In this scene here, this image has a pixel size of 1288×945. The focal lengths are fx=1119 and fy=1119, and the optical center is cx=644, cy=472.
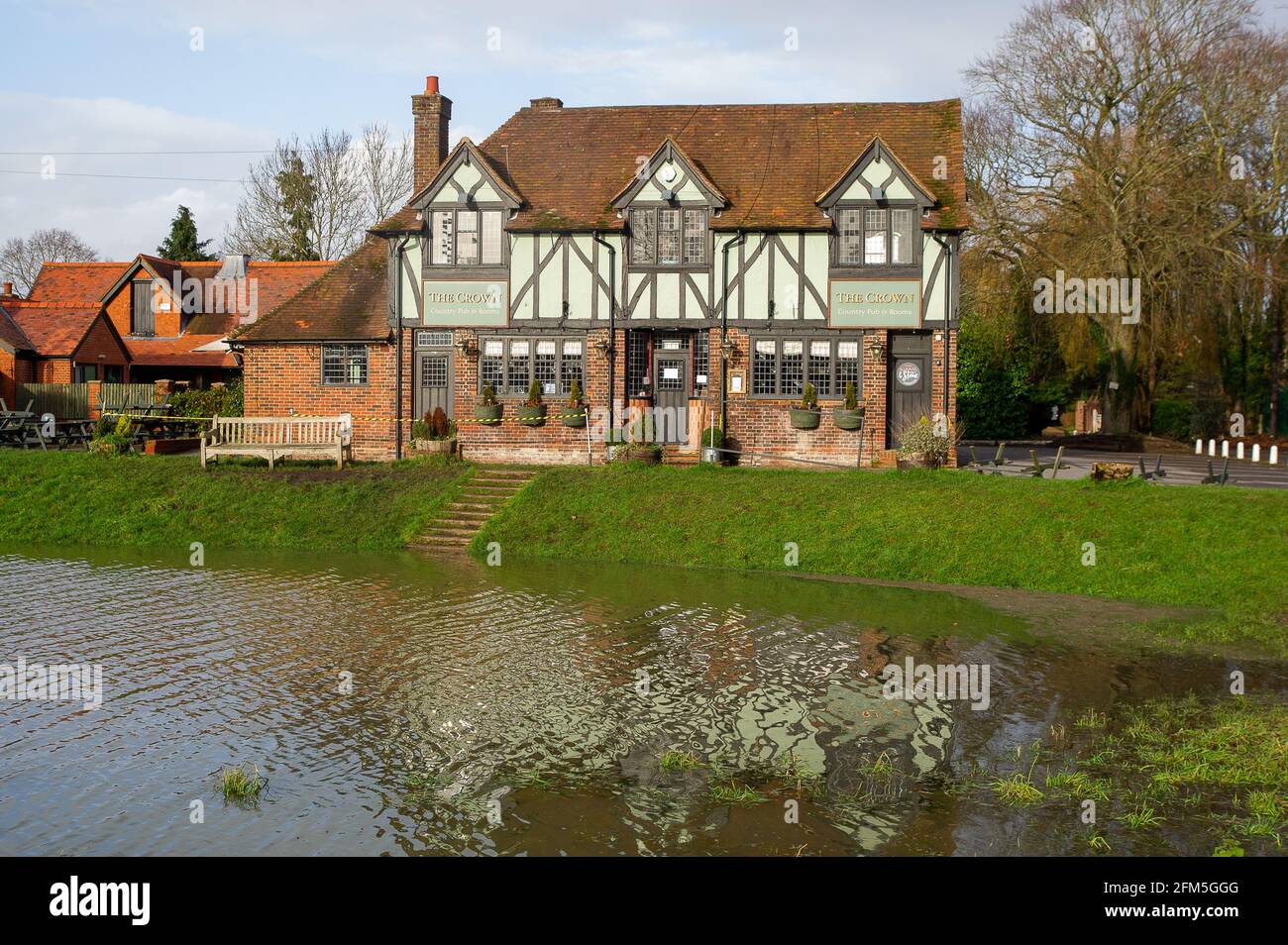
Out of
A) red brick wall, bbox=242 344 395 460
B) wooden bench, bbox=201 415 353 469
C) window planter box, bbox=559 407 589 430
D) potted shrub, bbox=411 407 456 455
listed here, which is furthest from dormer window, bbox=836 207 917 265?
wooden bench, bbox=201 415 353 469

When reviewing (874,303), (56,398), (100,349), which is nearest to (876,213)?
(874,303)

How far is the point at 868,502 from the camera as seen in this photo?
21172mm

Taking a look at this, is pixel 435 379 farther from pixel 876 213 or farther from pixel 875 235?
pixel 876 213

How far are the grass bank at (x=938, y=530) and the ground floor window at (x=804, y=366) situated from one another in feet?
11.6

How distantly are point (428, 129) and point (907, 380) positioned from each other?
13.9m

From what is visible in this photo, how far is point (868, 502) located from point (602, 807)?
13815 millimetres

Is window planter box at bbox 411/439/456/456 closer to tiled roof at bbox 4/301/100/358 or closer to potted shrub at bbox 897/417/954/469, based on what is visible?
potted shrub at bbox 897/417/954/469

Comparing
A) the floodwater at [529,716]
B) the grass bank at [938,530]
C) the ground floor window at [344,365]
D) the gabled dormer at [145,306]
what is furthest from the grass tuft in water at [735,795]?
the gabled dormer at [145,306]

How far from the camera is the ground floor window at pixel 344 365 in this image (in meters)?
28.3

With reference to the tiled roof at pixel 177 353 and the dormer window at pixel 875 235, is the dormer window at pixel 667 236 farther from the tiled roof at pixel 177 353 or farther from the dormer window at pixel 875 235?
the tiled roof at pixel 177 353

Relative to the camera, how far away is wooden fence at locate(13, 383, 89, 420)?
3506cm

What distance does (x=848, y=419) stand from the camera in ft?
85.0

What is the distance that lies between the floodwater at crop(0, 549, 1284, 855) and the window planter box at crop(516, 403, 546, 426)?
9406mm

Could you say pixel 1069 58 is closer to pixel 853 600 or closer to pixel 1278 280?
pixel 1278 280
